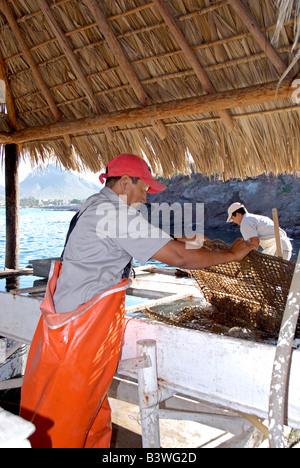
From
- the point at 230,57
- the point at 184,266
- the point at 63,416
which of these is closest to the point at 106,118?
the point at 230,57

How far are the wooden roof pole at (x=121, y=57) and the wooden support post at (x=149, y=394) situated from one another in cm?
241

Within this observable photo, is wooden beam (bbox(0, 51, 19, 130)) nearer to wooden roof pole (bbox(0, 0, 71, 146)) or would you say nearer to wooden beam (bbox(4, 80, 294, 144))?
wooden beam (bbox(4, 80, 294, 144))

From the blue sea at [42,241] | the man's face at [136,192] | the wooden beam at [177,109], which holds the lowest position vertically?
the blue sea at [42,241]

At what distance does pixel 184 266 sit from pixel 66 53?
2.79 m

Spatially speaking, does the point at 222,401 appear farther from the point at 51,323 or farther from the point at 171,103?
the point at 171,103

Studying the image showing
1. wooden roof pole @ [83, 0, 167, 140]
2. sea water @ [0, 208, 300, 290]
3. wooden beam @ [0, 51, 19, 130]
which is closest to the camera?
wooden roof pole @ [83, 0, 167, 140]

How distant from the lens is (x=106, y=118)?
11.7 feet

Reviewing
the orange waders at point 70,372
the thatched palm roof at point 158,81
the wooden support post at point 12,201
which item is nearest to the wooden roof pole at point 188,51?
the thatched palm roof at point 158,81

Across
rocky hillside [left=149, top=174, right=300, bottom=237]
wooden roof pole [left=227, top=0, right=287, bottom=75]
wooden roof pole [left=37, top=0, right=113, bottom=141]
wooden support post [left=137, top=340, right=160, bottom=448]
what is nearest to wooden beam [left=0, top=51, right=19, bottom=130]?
wooden roof pole [left=37, top=0, right=113, bottom=141]

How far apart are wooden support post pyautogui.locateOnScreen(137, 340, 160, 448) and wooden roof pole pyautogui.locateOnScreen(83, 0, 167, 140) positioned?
7.91ft

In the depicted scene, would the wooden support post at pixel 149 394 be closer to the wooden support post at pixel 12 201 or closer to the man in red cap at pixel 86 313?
the man in red cap at pixel 86 313

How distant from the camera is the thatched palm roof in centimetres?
285

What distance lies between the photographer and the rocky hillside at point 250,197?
72.9ft

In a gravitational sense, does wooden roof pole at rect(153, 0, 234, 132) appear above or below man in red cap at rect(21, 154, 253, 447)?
above
